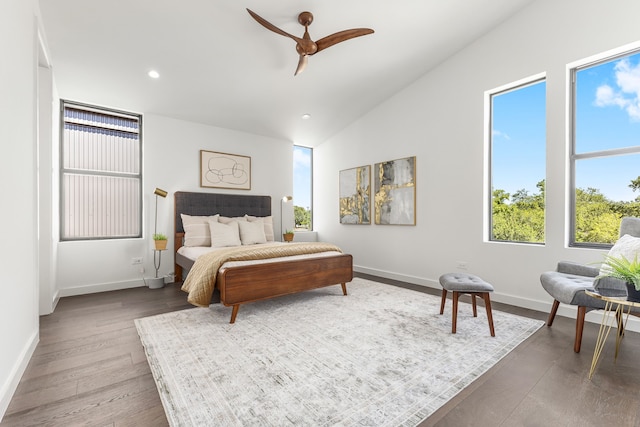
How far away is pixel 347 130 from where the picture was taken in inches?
219

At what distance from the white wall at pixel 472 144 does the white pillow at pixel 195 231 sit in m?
2.62

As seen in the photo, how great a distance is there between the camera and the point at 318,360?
2035 millimetres

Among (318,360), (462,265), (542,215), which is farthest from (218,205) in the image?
(542,215)

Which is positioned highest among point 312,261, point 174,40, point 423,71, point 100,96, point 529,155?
point 423,71

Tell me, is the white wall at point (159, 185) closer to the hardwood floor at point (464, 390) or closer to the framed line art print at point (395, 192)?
the hardwood floor at point (464, 390)

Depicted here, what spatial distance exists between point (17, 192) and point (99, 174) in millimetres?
2559

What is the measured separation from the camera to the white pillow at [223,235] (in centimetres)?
415

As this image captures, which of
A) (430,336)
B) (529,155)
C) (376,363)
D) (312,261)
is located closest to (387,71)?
(529,155)

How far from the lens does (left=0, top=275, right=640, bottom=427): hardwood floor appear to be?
1.47m

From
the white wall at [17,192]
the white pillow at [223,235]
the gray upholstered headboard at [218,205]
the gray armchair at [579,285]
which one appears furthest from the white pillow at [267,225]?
the gray armchair at [579,285]

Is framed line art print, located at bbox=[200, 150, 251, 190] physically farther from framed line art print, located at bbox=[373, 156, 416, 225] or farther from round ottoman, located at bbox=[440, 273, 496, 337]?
round ottoman, located at bbox=[440, 273, 496, 337]

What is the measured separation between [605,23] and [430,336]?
11.2 ft

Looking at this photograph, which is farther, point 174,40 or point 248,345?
point 174,40

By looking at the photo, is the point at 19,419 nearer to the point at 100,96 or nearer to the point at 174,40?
the point at 174,40
